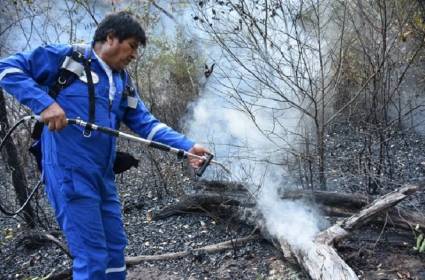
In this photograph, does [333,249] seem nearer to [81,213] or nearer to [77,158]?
[81,213]

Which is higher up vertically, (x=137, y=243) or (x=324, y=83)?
(x=324, y=83)

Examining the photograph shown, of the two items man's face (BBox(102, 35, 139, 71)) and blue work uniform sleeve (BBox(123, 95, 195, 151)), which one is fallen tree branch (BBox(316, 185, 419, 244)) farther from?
man's face (BBox(102, 35, 139, 71))

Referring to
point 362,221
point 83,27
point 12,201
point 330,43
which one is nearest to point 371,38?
point 330,43

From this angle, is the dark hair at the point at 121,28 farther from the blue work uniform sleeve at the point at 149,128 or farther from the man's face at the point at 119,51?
the blue work uniform sleeve at the point at 149,128

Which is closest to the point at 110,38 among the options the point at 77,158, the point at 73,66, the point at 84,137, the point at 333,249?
the point at 73,66

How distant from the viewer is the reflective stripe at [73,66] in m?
3.36

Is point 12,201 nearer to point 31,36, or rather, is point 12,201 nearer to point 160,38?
point 31,36

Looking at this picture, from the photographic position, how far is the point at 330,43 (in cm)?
613

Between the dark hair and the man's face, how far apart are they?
29 millimetres

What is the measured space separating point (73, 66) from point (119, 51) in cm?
32

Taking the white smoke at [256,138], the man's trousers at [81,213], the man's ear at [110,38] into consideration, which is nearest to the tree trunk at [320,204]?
the white smoke at [256,138]

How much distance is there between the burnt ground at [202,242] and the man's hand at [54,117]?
2.12 metres

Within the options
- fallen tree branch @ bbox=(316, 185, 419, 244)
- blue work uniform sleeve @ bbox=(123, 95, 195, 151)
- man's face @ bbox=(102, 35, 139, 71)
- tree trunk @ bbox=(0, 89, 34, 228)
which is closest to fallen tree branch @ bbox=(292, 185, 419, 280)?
fallen tree branch @ bbox=(316, 185, 419, 244)

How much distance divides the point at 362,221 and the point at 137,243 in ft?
7.83
